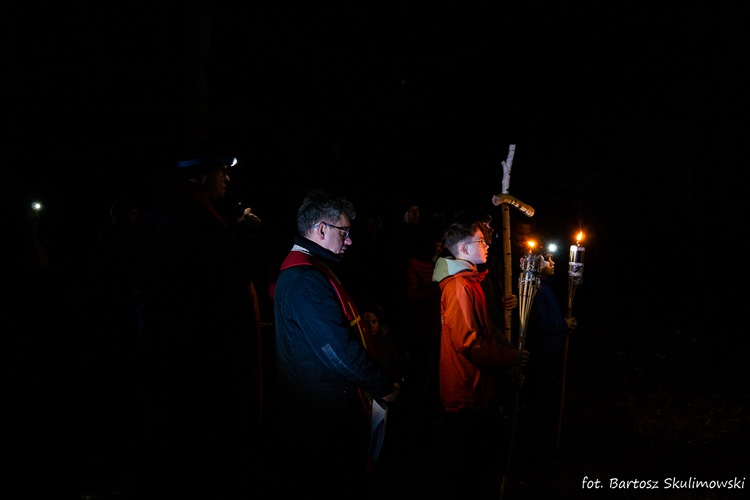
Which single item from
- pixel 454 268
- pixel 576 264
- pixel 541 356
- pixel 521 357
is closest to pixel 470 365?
pixel 521 357

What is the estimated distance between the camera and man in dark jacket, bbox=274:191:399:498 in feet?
10.6

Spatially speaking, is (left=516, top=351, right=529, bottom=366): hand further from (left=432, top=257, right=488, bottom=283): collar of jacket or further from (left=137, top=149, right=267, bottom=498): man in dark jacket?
(left=137, top=149, right=267, bottom=498): man in dark jacket

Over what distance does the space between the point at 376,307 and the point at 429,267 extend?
1.04 metres

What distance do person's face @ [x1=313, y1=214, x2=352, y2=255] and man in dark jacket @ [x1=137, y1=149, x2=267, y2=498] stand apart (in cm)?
57

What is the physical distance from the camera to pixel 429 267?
6535 mm

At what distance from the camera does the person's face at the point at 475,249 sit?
14.1 feet

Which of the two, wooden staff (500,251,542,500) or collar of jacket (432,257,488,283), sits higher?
collar of jacket (432,257,488,283)

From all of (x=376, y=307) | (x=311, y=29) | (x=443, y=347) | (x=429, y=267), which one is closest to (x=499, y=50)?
(x=311, y=29)

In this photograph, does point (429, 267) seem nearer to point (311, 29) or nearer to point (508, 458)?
point (508, 458)

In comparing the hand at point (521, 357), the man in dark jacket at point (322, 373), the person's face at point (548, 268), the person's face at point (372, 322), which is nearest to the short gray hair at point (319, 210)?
the man in dark jacket at point (322, 373)

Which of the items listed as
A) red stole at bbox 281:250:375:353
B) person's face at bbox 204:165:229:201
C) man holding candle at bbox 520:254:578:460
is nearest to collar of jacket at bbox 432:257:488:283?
red stole at bbox 281:250:375:353

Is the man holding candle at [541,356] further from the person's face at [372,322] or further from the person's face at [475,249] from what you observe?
the person's face at [372,322]

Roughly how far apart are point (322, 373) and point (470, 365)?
132 centimetres

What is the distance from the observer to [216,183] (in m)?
3.73
